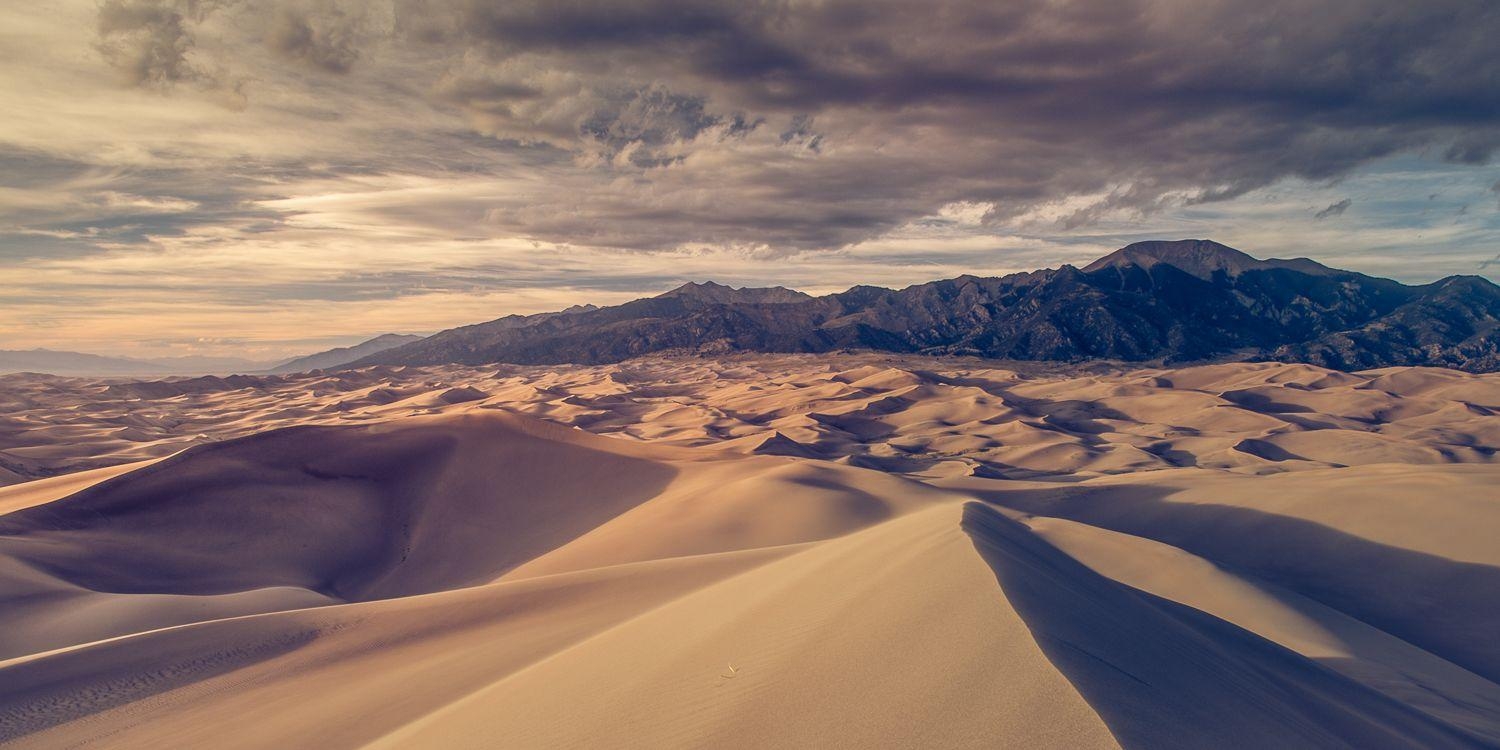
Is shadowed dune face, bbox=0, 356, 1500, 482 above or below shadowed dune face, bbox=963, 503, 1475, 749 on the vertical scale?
below

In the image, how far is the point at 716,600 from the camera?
11078 mm

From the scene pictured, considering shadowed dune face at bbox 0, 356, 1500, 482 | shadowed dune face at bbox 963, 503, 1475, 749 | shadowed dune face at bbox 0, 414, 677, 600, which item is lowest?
shadowed dune face at bbox 0, 356, 1500, 482

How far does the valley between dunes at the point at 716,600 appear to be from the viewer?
631 cm

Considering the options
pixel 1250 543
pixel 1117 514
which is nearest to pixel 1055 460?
pixel 1117 514

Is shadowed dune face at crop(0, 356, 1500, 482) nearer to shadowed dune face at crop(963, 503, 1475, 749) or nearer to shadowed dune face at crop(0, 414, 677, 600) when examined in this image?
shadowed dune face at crop(0, 414, 677, 600)

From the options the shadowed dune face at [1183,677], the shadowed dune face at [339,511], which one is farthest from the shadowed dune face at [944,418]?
the shadowed dune face at [1183,677]

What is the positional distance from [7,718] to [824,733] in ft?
39.6

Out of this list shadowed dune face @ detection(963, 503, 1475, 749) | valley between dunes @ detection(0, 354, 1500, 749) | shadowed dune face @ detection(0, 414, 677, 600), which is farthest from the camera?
shadowed dune face @ detection(0, 414, 677, 600)

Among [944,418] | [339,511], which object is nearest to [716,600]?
[339,511]

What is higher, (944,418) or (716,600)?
(716,600)

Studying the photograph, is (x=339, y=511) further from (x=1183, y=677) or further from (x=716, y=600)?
(x=1183, y=677)

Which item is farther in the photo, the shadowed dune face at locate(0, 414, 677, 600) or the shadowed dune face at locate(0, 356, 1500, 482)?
the shadowed dune face at locate(0, 356, 1500, 482)

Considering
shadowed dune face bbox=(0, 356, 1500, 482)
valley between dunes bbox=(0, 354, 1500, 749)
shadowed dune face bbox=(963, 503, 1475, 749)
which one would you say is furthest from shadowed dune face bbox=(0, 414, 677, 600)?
shadowed dune face bbox=(963, 503, 1475, 749)

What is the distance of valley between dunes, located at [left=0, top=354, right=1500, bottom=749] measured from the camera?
631 cm
